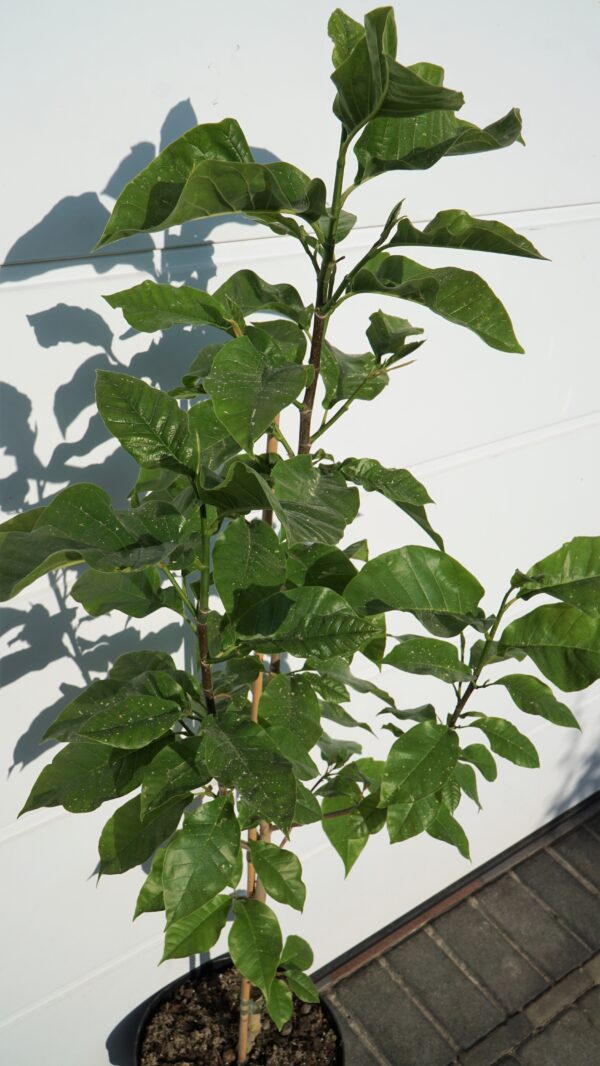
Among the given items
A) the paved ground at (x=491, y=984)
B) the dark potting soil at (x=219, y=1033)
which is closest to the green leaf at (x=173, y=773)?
the dark potting soil at (x=219, y=1033)

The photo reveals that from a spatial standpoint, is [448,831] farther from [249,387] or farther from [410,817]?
[249,387]

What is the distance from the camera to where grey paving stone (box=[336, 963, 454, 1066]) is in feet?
6.92

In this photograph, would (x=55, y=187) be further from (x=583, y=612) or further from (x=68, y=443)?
(x=583, y=612)

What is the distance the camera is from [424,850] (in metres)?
2.33

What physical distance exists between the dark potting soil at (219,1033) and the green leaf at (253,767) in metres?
0.98

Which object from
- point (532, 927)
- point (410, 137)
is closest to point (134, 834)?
point (410, 137)

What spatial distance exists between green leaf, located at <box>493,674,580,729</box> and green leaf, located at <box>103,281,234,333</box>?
0.60m

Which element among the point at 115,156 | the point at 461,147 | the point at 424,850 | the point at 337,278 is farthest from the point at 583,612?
the point at 424,850

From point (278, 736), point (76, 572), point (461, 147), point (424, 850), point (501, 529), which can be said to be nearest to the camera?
point (461, 147)

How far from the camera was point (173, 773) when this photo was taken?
113 centimetres

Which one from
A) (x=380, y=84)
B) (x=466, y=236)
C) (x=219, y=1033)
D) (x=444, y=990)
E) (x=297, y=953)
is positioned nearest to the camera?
(x=380, y=84)

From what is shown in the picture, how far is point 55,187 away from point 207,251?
0.83 feet

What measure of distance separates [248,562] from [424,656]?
0.35 m

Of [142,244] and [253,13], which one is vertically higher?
[253,13]
